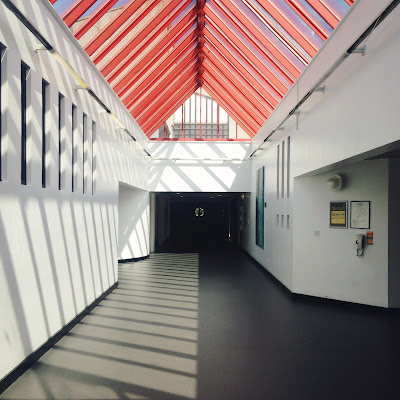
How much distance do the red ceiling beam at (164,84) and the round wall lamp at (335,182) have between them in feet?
19.0

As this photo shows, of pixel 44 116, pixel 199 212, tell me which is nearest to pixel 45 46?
pixel 44 116

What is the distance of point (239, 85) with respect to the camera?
11.3 metres

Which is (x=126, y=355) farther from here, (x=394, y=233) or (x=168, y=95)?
(x=168, y=95)

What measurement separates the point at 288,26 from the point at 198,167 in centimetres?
834

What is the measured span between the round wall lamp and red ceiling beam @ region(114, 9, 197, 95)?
4680mm

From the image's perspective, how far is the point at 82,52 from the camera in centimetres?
607

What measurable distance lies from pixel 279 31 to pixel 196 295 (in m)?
5.56

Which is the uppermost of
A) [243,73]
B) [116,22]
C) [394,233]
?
[243,73]

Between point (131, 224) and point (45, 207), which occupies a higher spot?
point (45, 207)

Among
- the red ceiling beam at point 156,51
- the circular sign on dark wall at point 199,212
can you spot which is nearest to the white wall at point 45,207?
the red ceiling beam at point 156,51

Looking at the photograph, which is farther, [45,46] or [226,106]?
[226,106]

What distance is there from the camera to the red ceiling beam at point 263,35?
23.8 ft

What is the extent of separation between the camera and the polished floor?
151 inches

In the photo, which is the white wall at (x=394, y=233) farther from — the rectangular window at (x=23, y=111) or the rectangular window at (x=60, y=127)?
the rectangular window at (x=23, y=111)
